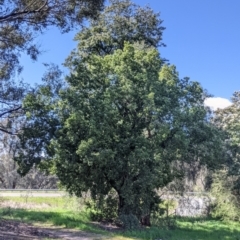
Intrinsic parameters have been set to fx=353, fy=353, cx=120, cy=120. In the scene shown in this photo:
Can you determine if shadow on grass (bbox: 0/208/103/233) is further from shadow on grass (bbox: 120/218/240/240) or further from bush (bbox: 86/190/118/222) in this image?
shadow on grass (bbox: 120/218/240/240)

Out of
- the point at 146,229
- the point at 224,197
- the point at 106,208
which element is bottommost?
the point at 146,229

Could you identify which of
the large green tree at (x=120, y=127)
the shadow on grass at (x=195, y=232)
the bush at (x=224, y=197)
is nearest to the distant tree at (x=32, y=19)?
the large green tree at (x=120, y=127)

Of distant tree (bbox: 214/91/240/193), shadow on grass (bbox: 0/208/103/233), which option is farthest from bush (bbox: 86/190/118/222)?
distant tree (bbox: 214/91/240/193)

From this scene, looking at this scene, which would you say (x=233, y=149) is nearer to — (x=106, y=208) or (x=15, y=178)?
(x=106, y=208)

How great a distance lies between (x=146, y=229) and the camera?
14.4m

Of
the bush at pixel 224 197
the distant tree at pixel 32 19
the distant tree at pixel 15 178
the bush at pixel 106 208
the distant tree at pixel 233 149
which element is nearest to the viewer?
the distant tree at pixel 32 19

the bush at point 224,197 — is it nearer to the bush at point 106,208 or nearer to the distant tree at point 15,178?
the bush at point 106,208

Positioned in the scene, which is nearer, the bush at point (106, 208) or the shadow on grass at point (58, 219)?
the shadow on grass at point (58, 219)

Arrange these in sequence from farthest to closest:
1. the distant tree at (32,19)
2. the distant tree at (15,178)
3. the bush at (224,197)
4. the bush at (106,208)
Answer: the distant tree at (15,178), the bush at (224,197), the bush at (106,208), the distant tree at (32,19)

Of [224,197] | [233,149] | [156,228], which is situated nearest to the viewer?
[156,228]

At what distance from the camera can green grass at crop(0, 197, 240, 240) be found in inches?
525

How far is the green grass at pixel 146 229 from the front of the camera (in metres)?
13.3

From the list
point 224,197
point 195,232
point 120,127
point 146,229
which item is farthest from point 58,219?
point 224,197

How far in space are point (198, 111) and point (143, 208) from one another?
4802mm
